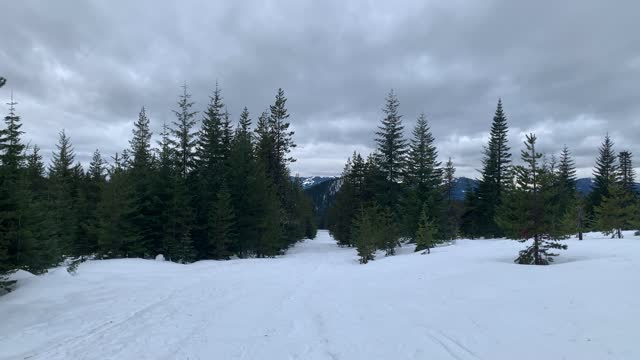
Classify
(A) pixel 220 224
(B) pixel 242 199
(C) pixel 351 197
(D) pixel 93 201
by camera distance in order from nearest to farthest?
(A) pixel 220 224 → (B) pixel 242 199 → (D) pixel 93 201 → (C) pixel 351 197

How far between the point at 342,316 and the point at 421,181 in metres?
30.5

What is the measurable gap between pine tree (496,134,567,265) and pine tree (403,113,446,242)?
51.0ft

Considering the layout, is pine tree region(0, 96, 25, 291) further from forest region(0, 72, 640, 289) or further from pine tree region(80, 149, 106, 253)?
pine tree region(80, 149, 106, 253)

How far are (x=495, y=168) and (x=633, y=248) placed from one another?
99.0 ft

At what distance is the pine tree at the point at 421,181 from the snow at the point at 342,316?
1996 cm

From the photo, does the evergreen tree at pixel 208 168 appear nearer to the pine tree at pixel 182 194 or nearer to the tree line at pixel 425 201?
the pine tree at pixel 182 194

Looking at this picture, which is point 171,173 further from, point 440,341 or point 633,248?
point 633,248

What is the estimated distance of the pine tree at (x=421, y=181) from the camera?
33.4 metres

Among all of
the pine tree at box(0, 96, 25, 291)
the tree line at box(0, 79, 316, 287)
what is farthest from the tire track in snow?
the tree line at box(0, 79, 316, 287)

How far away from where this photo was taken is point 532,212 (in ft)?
49.6

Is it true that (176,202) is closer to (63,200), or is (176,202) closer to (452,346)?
(63,200)

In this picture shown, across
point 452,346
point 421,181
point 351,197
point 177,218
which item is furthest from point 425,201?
point 452,346

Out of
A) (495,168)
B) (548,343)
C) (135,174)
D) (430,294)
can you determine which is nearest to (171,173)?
(135,174)

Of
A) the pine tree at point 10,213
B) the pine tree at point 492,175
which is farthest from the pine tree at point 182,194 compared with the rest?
the pine tree at point 492,175
